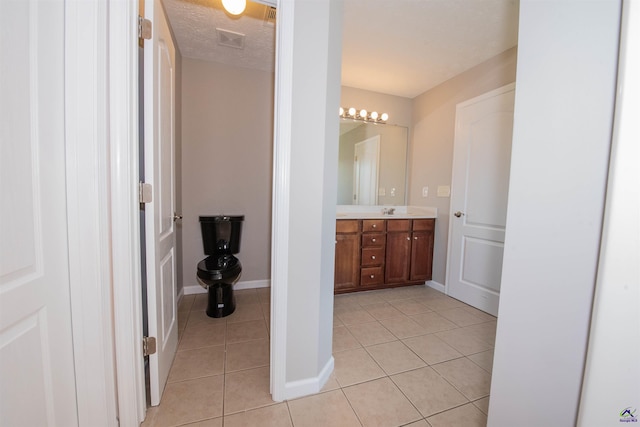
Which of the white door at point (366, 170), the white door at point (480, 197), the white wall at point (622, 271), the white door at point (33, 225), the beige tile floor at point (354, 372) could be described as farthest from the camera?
the white door at point (366, 170)

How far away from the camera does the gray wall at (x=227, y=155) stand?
2.48 metres

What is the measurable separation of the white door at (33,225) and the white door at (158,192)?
0.98 ft

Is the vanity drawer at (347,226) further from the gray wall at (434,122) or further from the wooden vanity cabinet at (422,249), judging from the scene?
the gray wall at (434,122)

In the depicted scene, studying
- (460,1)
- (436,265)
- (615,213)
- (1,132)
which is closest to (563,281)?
(615,213)

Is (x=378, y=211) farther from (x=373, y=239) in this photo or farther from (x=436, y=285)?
(x=436, y=285)

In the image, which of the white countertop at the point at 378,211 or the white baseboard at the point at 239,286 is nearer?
the white baseboard at the point at 239,286

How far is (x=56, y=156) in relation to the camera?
33.9 inches

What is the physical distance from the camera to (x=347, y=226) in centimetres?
257

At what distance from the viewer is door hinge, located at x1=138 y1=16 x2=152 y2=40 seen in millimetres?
1082

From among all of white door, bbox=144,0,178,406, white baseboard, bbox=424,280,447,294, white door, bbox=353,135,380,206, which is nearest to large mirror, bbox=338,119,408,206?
white door, bbox=353,135,380,206

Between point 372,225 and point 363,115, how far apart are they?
57.2 inches

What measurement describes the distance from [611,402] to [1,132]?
155 cm

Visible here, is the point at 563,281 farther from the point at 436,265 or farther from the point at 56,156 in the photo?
the point at 436,265

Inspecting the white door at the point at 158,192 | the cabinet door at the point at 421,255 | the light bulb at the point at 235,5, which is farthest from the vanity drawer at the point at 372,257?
the light bulb at the point at 235,5
